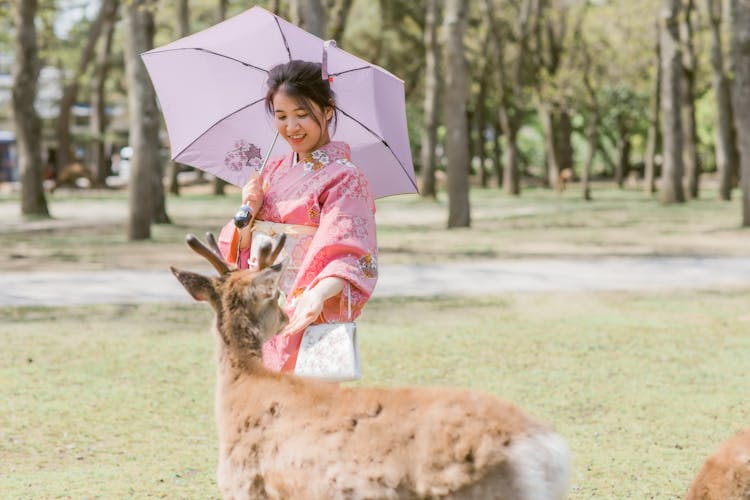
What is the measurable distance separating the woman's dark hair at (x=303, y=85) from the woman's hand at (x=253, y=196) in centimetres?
34

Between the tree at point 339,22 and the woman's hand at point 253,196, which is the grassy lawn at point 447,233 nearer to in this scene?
the tree at point 339,22

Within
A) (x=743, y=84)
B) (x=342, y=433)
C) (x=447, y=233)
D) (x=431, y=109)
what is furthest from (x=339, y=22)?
(x=342, y=433)

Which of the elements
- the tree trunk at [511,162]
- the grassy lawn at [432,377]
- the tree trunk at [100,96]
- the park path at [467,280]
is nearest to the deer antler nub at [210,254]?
the grassy lawn at [432,377]

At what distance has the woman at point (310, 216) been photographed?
13.3ft

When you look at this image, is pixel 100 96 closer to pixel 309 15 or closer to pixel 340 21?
pixel 340 21

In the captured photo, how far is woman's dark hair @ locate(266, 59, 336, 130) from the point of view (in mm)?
4211

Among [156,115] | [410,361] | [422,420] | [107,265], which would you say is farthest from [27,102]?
[422,420]

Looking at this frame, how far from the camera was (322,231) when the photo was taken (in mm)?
4066

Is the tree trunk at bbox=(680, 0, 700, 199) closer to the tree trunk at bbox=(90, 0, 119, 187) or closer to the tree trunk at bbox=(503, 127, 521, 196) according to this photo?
the tree trunk at bbox=(503, 127, 521, 196)

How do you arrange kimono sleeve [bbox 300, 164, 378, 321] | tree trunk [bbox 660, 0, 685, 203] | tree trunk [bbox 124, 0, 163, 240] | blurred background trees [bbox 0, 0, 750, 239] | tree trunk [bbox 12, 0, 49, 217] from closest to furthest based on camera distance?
1. kimono sleeve [bbox 300, 164, 378, 321]
2. tree trunk [bbox 124, 0, 163, 240]
3. blurred background trees [bbox 0, 0, 750, 239]
4. tree trunk [bbox 12, 0, 49, 217]
5. tree trunk [bbox 660, 0, 685, 203]

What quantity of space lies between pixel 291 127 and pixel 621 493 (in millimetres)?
2432

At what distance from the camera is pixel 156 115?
18344 mm

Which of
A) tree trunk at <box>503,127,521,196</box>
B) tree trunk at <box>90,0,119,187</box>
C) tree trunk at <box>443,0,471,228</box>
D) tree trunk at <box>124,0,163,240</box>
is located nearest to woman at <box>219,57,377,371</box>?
tree trunk at <box>124,0,163,240</box>

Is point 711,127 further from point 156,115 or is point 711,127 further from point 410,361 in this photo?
point 410,361
